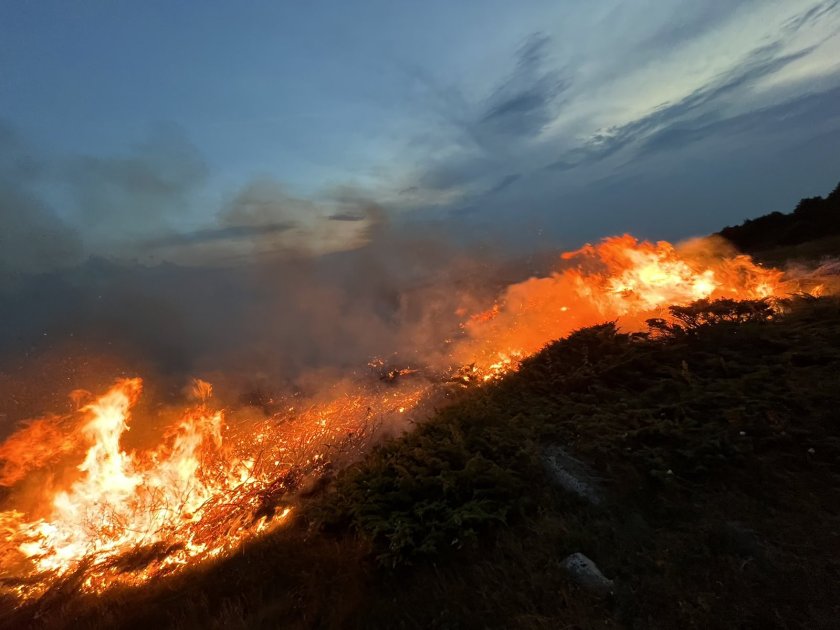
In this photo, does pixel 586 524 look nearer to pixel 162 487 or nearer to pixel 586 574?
pixel 586 574

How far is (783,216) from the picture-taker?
130ft

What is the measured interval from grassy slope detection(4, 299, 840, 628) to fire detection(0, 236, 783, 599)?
1.30 metres

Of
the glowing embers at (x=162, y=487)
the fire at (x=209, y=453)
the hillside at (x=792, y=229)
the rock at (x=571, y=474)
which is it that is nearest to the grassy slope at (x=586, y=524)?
the rock at (x=571, y=474)

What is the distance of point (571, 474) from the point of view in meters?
7.21

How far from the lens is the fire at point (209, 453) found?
8812mm

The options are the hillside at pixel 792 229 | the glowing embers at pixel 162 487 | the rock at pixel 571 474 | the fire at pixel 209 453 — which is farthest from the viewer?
the hillside at pixel 792 229

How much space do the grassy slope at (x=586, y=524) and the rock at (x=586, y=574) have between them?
0.12 meters

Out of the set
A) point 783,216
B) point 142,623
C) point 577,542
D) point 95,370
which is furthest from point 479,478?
point 783,216

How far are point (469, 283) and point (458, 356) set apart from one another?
20.9 ft

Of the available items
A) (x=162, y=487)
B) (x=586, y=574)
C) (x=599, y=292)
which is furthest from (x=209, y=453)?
(x=599, y=292)

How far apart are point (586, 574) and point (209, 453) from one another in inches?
363

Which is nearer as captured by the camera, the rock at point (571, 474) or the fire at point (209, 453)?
the rock at point (571, 474)

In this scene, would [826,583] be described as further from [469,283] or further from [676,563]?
[469,283]

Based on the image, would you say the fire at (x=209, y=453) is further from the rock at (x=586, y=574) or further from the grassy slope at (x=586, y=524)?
the rock at (x=586, y=574)
